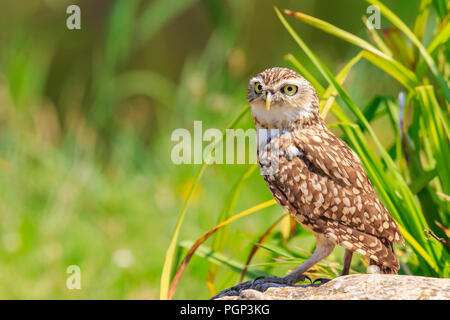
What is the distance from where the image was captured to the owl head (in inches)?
80.5

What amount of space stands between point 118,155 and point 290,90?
3.92 metres

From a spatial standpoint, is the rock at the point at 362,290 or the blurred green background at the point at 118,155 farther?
the blurred green background at the point at 118,155

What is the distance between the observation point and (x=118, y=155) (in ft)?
19.1

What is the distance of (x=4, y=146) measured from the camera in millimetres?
5754

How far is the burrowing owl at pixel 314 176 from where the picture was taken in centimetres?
209

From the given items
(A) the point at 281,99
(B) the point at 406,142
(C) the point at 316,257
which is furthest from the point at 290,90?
(B) the point at 406,142

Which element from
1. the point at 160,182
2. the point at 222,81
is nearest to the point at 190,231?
the point at 160,182

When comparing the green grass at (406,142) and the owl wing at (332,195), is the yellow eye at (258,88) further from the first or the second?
the green grass at (406,142)

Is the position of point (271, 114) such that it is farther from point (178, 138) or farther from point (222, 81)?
point (222, 81)

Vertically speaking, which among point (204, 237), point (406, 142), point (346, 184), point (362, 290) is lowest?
point (362, 290)

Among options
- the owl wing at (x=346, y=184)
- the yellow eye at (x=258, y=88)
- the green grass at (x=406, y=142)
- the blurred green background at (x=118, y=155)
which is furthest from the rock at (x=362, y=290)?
the blurred green background at (x=118, y=155)

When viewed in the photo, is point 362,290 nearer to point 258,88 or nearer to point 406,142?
point 258,88
